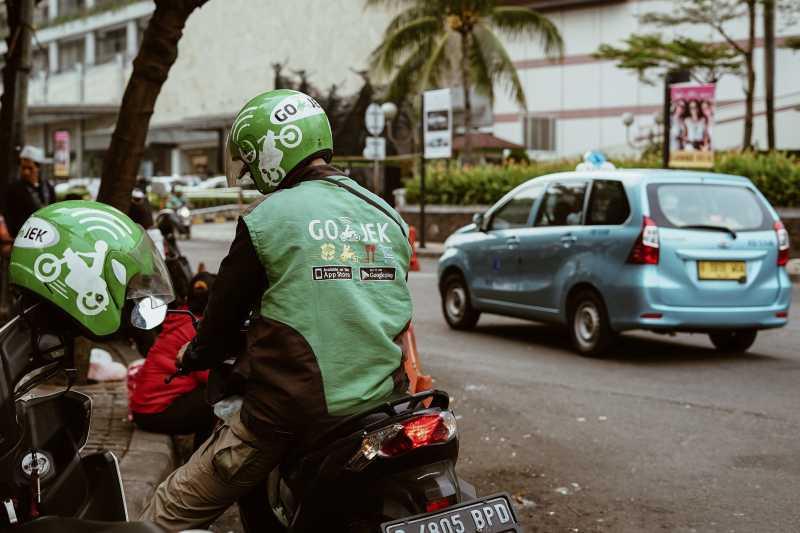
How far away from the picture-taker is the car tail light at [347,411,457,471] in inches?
110

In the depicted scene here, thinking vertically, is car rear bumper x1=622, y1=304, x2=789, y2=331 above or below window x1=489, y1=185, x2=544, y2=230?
below

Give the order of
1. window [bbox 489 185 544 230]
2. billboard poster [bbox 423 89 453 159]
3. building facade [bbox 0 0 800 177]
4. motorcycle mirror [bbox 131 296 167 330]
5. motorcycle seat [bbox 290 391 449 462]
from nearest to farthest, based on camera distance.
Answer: motorcycle mirror [bbox 131 296 167 330] < motorcycle seat [bbox 290 391 449 462] < window [bbox 489 185 544 230] < billboard poster [bbox 423 89 453 159] < building facade [bbox 0 0 800 177]

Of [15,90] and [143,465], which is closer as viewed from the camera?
[143,465]

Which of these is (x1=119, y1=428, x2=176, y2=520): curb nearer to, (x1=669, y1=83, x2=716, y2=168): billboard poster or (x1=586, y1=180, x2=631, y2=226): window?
(x1=586, y1=180, x2=631, y2=226): window

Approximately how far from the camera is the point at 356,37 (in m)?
54.5

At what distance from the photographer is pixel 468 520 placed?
276 centimetres

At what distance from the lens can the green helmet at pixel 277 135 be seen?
3141mm

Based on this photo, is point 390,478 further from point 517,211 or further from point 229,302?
point 517,211

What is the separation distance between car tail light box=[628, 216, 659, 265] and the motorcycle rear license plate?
682cm

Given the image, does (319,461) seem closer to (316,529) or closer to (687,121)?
(316,529)

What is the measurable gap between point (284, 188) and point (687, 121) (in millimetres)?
18122

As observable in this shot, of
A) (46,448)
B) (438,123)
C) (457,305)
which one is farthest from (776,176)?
(46,448)

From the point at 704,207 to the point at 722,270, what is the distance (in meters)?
0.57

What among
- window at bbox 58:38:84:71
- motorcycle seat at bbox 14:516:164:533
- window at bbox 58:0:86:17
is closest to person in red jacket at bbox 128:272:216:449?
motorcycle seat at bbox 14:516:164:533
